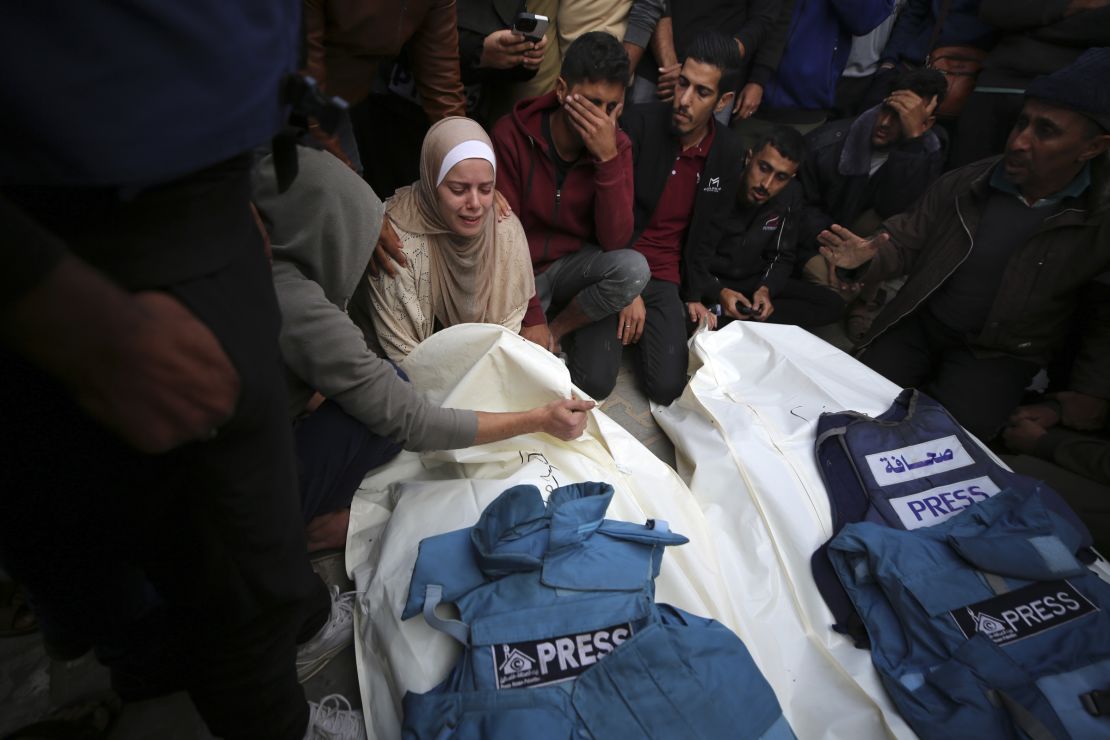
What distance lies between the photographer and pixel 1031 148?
1.98 m

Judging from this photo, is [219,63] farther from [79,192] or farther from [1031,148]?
[1031,148]

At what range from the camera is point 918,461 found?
1660 millimetres

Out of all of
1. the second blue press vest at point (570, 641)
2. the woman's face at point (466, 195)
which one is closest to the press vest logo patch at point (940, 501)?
the second blue press vest at point (570, 641)

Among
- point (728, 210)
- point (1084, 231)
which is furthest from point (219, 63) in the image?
point (1084, 231)

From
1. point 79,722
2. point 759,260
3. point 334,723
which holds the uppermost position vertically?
point 759,260

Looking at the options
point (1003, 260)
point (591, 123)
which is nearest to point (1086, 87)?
point (1003, 260)

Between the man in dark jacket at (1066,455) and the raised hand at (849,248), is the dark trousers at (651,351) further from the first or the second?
the man in dark jacket at (1066,455)

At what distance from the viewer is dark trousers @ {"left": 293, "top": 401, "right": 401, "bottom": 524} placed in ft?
4.56

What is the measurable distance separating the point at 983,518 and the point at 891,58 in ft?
8.93

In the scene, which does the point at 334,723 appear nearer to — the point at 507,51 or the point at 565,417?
the point at 565,417

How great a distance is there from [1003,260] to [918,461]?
1.07 m

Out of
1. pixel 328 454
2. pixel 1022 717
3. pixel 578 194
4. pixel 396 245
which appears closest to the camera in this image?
pixel 1022 717

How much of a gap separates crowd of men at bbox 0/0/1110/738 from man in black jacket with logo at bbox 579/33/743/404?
0.05ft

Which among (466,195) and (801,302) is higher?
(466,195)
